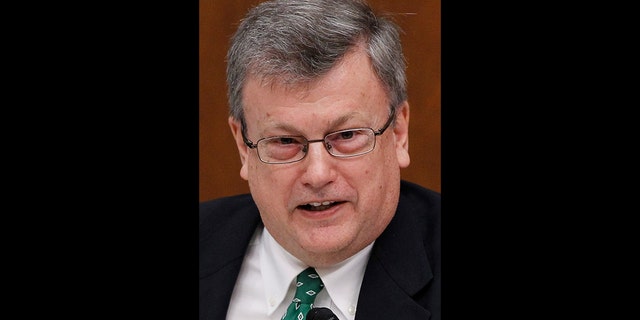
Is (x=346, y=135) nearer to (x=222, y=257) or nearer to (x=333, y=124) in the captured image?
(x=333, y=124)

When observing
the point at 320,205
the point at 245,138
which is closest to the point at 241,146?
the point at 245,138

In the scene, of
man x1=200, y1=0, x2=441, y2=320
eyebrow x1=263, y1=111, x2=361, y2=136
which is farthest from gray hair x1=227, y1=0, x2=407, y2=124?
eyebrow x1=263, y1=111, x2=361, y2=136

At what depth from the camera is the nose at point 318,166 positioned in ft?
8.35

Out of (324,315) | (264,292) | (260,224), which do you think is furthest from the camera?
(260,224)

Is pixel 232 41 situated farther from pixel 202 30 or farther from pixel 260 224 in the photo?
pixel 260 224

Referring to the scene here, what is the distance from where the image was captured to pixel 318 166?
254 cm

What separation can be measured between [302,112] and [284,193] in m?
0.28

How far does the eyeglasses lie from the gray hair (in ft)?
0.56

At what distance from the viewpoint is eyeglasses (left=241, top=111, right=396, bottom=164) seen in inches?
102

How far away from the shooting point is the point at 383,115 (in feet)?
8.82

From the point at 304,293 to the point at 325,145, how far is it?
57 centimetres

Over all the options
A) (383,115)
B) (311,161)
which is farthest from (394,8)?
(311,161)

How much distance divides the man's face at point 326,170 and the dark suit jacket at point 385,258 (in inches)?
4.8

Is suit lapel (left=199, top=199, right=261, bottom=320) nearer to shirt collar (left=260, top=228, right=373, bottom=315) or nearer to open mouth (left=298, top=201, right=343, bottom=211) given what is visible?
shirt collar (left=260, top=228, right=373, bottom=315)
